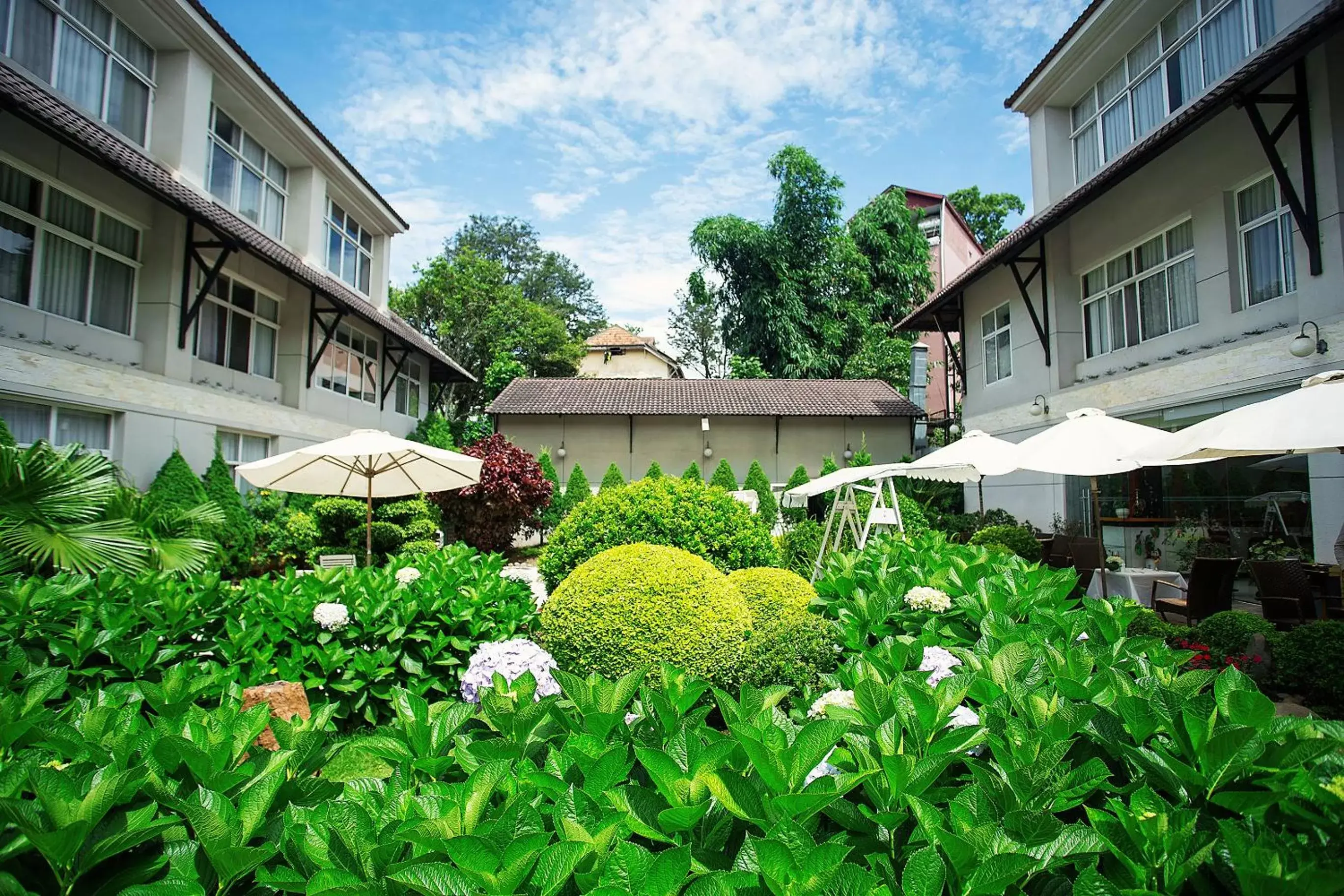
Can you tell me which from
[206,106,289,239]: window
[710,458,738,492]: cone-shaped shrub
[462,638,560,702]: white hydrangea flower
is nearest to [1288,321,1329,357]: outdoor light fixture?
[462,638,560,702]: white hydrangea flower

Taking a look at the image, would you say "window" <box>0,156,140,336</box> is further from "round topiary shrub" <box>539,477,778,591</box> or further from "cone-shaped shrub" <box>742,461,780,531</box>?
"cone-shaped shrub" <box>742,461,780,531</box>

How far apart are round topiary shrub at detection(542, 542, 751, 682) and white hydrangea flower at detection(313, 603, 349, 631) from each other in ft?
4.15

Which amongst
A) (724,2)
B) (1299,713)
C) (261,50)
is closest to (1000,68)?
(724,2)

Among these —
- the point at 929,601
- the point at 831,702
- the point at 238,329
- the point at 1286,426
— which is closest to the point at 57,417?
the point at 238,329

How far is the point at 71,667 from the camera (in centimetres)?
365

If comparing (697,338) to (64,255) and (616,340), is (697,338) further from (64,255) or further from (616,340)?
(64,255)

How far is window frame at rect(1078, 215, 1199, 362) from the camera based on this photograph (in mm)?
11047

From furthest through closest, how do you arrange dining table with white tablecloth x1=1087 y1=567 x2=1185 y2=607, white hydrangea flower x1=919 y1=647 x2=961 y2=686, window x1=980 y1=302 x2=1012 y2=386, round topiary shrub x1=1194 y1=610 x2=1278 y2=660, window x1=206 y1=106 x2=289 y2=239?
window x1=980 y1=302 x2=1012 y2=386 → window x1=206 y1=106 x2=289 y2=239 → dining table with white tablecloth x1=1087 y1=567 x2=1185 y2=607 → round topiary shrub x1=1194 y1=610 x2=1278 y2=660 → white hydrangea flower x1=919 y1=647 x2=961 y2=686

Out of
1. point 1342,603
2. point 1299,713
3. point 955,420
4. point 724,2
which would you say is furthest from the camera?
point 955,420

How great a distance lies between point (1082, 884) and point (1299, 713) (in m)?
4.63

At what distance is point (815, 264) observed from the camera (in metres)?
32.0

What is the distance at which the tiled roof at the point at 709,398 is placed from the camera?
77.7 feet

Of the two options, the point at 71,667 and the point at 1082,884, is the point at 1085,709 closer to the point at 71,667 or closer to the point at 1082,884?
the point at 1082,884

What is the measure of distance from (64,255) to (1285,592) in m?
16.3
